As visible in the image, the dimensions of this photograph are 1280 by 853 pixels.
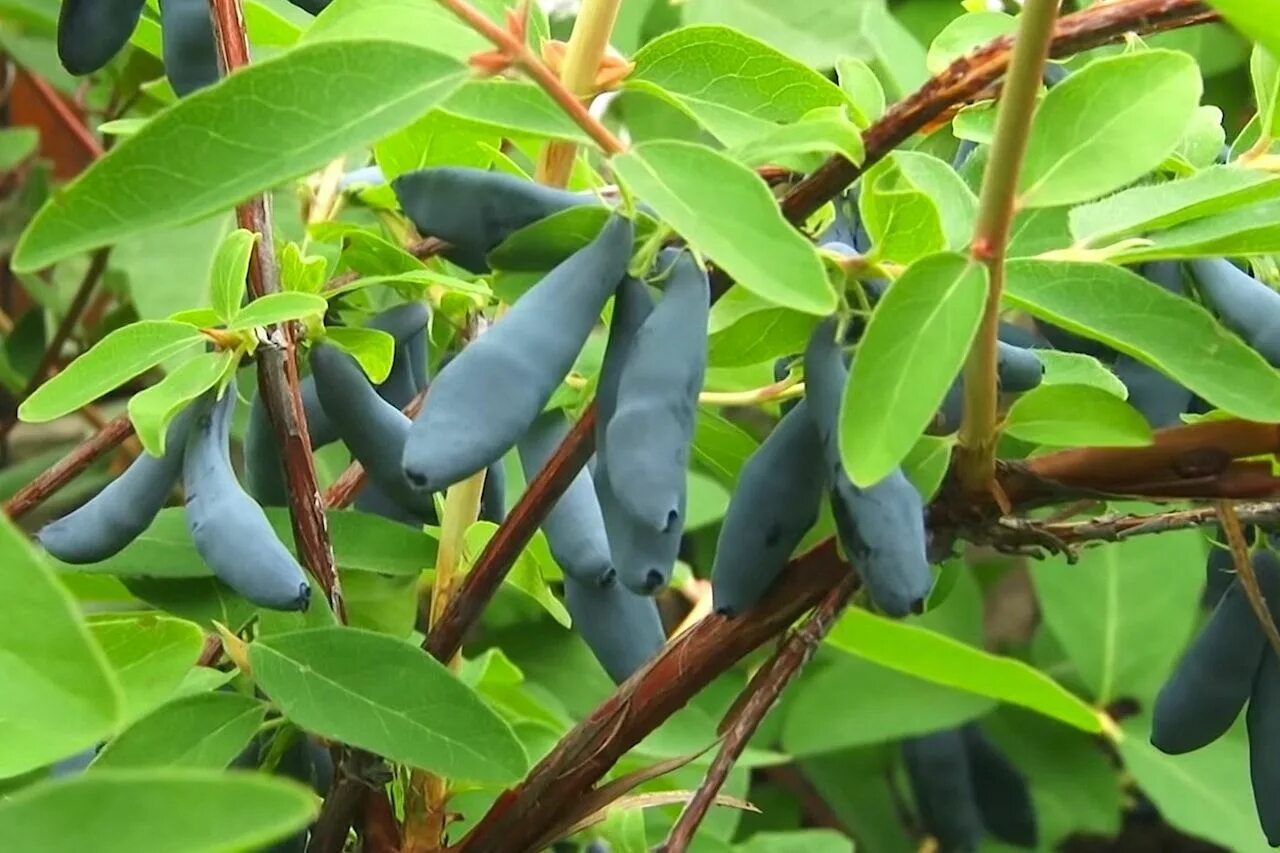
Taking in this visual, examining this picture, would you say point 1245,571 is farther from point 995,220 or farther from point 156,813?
point 156,813

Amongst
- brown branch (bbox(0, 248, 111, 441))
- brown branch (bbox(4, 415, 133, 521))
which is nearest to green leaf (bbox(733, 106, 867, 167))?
brown branch (bbox(4, 415, 133, 521))

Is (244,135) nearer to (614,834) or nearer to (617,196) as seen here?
(617,196)

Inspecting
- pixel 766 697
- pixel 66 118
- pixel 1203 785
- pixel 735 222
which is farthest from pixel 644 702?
pixel 66 118

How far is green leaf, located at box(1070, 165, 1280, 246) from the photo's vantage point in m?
0.28

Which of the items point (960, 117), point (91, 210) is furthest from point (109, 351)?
point (960, 117)

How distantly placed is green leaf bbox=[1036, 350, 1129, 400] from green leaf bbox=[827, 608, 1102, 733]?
0.16 metres

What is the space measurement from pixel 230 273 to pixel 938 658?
0.28 m

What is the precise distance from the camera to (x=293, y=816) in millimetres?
156

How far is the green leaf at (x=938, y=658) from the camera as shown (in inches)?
18.8

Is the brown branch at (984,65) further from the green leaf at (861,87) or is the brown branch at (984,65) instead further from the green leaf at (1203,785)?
the green leaf at (1203,785)

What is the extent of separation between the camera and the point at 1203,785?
74 cm

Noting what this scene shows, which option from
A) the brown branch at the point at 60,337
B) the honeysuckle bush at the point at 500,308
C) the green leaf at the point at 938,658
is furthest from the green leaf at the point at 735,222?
the brown branch at the point at 60,337

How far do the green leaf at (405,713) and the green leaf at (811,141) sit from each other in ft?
0.42

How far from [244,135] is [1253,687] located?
0.26m
